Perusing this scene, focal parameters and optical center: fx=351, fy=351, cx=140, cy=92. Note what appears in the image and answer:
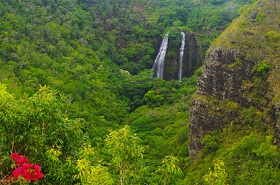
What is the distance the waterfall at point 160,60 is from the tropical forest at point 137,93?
0.79ft

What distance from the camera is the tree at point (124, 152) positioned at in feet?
20.7

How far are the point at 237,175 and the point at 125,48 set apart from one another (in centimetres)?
3292

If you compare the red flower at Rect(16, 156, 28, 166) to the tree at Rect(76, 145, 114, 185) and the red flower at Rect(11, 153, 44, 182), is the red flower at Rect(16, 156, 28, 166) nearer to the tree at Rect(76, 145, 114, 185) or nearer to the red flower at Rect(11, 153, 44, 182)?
the red flower at Rect(11, 153, 44, 182)

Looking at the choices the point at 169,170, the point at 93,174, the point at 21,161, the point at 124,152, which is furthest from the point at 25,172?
the point at 169,170

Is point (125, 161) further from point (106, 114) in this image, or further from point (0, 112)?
point (106, 114)

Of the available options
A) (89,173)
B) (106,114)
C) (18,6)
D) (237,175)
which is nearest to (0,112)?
(89,173)

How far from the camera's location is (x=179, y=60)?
44188mm

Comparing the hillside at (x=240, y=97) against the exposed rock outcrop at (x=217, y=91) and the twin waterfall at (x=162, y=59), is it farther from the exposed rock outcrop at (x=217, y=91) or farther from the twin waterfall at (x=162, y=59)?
the twin waterfall at (x=162, y=59)

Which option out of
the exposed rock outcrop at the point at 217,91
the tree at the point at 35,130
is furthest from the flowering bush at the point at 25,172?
the exposed rock outcrop at the point at 217,91

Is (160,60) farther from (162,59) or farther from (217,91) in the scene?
(217,91)

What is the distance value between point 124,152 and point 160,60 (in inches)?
1528

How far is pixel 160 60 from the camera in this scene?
44719mm

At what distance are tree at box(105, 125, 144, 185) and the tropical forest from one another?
25 mm

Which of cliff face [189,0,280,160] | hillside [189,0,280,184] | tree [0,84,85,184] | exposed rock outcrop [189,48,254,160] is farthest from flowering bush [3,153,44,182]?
exposed rock outcrop [189,48,254,160]
